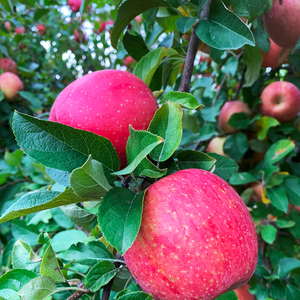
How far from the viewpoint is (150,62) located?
60cm

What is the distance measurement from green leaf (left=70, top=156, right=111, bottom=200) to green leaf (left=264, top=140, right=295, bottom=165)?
0.74 meters

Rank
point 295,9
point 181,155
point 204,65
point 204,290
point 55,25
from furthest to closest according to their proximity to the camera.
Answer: point 55,25 → point 204,65 → point 295,9 → point 181,155 → point 204,290

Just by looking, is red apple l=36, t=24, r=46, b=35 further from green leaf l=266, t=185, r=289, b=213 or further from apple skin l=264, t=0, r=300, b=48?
green leaf l=266, t=185, r=289, b=213

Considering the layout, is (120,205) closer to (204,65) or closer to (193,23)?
(193,23)

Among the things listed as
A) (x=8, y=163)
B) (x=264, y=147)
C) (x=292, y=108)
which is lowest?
(x=8, y=163)

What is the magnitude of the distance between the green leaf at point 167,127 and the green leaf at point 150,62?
169mm

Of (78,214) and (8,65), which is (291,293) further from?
(8,65)

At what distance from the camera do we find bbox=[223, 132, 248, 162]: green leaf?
1115mm

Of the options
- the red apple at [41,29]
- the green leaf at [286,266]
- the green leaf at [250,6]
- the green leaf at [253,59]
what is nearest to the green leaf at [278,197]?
the green leaf at [286,266]

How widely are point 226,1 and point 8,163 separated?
115 centimetres

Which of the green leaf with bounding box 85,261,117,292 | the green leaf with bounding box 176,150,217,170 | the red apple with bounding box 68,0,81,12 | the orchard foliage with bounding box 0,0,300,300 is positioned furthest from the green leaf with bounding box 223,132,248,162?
the red apple with bounding box 68,0,81,12

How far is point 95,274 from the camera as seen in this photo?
48 cm

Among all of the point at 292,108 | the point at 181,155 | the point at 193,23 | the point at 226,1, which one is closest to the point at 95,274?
the point at 181,155

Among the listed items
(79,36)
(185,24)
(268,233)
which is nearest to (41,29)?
(79,36)
